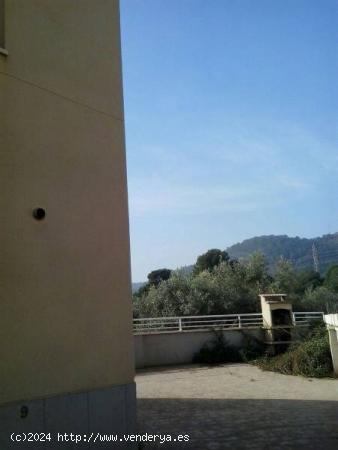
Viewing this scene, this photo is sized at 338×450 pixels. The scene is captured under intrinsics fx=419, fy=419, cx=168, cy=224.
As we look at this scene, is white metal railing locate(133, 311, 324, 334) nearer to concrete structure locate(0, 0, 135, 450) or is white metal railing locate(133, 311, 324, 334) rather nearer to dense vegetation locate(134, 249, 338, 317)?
Result: dense vegetation locate(134, 249, 338, 317)

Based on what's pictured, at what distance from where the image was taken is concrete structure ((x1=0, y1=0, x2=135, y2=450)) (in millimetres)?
4215

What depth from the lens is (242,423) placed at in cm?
704

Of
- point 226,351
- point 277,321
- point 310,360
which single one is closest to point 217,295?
point 277,321

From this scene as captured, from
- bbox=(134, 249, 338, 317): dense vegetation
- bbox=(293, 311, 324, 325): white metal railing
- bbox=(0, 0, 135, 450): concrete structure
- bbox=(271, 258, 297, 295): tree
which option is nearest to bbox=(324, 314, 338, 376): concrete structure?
bbox=(293, 311, 324, 325): white metal railing

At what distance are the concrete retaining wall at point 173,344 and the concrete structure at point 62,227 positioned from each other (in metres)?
10.6

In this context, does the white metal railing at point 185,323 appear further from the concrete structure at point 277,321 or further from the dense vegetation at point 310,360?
the dense vegetation at point 310,360

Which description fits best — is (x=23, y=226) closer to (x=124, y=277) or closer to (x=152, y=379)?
(x=124, y=277)

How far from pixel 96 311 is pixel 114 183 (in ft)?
5.45

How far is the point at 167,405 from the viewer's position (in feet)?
28.6

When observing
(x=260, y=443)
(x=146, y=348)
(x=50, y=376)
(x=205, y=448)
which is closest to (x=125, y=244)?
(x=50, y=376)

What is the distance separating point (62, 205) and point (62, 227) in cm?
26

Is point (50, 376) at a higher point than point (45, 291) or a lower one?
lower

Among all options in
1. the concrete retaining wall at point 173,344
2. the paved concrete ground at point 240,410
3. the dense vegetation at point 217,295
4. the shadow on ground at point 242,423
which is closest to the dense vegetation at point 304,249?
the dense vegetation at point 217,295

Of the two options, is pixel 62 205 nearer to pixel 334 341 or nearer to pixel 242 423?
pixel 242 423
